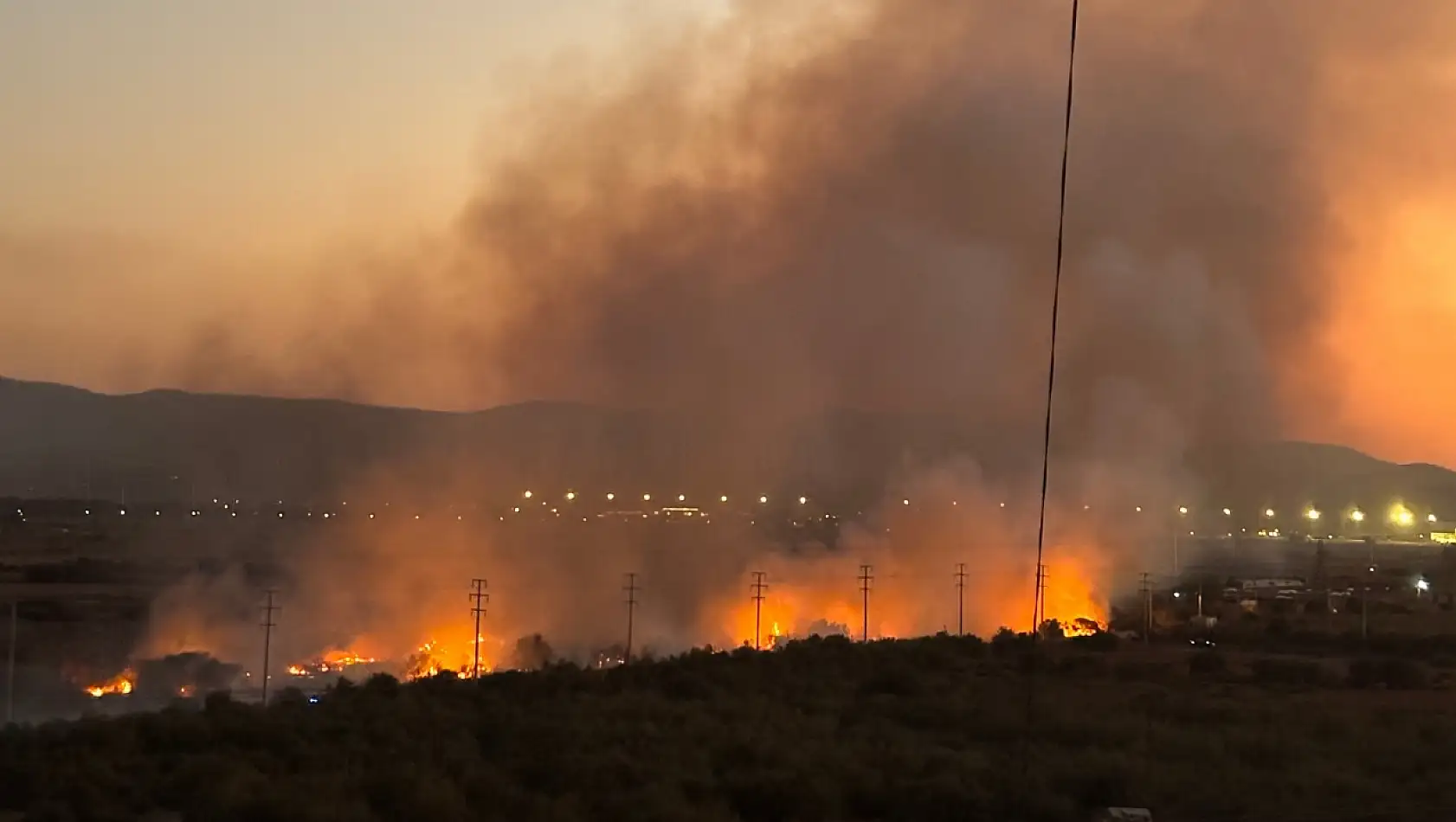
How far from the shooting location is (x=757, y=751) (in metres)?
22.7

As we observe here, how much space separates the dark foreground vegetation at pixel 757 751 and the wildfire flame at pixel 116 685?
1095cm

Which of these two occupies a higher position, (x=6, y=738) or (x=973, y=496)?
(x=973, y=496)

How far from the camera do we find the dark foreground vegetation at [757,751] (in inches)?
757

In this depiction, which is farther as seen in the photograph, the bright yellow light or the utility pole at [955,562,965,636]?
the bright yellow light

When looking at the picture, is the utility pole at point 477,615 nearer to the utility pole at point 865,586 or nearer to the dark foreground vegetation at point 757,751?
the dark foreground vegetation at point 757,751

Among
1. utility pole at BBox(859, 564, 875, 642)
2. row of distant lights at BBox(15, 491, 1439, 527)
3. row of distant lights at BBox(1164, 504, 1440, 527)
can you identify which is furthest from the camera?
row of distant lights at BBox(1164, 504, 1440, 527)

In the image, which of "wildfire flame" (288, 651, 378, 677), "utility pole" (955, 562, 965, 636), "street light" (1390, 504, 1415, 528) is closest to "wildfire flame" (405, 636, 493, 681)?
"wildfire flame" (288, 651, 378, 677)

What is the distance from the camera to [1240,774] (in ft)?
70.6

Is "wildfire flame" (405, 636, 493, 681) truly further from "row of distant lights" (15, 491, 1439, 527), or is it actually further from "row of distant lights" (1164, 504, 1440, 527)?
"row of distant lights" (1164, 504, 1440, 527)

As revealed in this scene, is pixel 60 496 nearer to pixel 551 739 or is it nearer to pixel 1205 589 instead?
pixel 1205 589

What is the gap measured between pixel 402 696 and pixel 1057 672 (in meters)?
18.2

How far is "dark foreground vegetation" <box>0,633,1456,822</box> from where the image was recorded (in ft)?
63.1

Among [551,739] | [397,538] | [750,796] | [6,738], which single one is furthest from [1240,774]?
[397,538]

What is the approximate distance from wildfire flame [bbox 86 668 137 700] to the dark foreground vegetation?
10946 millimetres
